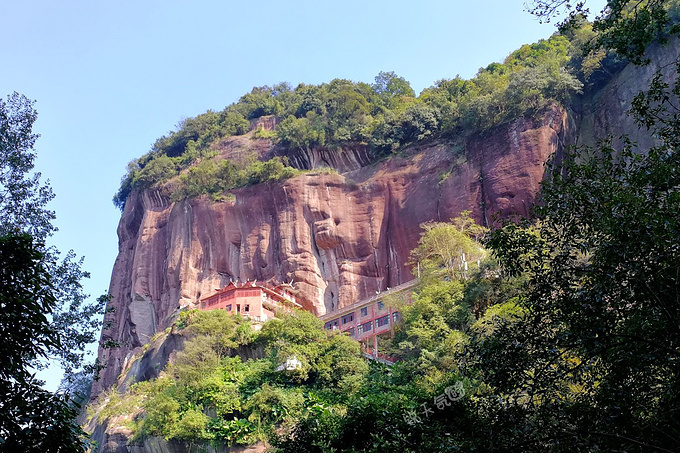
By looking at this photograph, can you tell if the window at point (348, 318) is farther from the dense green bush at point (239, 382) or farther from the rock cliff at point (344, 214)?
the dense green bush at point (239, 382)

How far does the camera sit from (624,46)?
8.57m

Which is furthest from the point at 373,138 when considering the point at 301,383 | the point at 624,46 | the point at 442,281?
the point at 624,46

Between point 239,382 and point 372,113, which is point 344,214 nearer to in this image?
point 372,113

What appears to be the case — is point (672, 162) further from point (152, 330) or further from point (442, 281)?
point (152, 330)

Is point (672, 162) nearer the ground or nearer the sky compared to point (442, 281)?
nearer the ground

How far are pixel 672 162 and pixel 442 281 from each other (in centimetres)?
1987

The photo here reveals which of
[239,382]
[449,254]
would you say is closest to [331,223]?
[449,254]

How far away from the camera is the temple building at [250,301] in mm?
34688

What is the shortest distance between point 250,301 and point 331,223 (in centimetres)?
839

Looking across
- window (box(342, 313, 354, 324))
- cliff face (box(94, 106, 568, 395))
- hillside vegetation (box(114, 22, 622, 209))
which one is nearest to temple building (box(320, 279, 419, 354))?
window (box(342, 313, 354, 324))

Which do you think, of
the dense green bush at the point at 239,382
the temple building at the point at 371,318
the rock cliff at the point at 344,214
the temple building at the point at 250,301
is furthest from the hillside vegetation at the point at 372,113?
the dense green bush at the point at 239,382

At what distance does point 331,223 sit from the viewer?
134 ft

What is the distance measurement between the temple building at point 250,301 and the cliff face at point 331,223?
95.1 inches

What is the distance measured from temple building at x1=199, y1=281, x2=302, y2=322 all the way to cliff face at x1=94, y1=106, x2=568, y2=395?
242 centimetres
